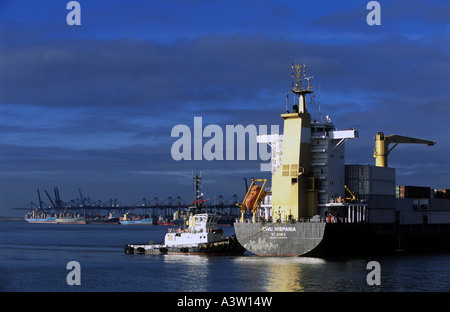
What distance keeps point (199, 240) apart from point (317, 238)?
648 inches

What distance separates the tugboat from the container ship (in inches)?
152

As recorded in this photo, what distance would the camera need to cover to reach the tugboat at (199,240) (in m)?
74.6

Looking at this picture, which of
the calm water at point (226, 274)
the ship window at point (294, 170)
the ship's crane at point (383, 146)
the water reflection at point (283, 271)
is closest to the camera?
the water reflection at point (283, 271)

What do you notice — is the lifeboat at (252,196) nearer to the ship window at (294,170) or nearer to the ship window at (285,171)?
the ship window at (285,171)

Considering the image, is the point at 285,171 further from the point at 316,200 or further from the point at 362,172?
the point at 362,172

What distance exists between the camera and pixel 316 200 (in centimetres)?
6994

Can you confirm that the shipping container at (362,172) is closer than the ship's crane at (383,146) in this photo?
Yes

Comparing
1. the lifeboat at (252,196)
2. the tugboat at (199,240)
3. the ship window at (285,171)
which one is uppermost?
the ship window at (285,171)

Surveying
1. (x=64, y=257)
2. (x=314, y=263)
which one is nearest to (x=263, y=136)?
(x=314, y=263)

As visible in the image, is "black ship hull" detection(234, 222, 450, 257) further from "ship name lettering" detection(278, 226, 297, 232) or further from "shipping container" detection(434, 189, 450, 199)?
"shipping container" detection(434, 189, 450, 199)

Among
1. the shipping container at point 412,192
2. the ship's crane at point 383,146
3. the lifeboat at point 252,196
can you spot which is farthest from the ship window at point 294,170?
the shipping container at point 412,192

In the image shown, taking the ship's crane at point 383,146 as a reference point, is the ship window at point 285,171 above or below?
below
